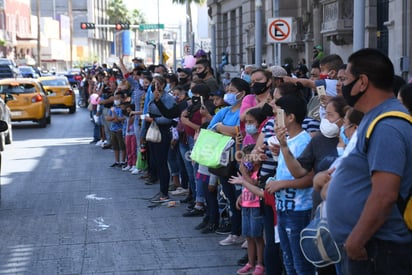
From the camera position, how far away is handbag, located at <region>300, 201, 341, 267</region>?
462 centimetres

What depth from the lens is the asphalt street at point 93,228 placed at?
809cm

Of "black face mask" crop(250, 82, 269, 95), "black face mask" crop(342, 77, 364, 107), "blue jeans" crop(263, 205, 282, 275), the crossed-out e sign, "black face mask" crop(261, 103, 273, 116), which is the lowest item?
"blue jeans" crop(263, 205, 282, 275)

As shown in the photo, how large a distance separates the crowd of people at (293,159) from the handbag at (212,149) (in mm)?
98

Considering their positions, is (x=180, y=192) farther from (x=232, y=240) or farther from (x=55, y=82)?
(x=55, y=82)

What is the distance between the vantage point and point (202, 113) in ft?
32.6

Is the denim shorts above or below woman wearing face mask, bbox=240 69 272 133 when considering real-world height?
below

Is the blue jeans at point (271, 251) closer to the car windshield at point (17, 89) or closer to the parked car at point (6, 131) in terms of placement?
the parked car at point (6, 131)

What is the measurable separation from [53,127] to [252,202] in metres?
20.4

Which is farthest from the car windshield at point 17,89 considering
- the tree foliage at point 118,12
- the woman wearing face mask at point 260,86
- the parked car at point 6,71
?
the tree foliage at point 118,12

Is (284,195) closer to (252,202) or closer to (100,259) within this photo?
(252,202)

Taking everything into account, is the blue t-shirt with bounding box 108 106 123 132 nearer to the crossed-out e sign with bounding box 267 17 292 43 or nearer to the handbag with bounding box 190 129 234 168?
the crossed-out e sign with bounding box 267 17 292 43

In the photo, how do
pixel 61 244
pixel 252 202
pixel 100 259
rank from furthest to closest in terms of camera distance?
pixel 61 244
pixel 100 259
pixel 252 202

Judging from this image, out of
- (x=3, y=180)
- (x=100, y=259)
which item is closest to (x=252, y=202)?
(x=100, y=259)

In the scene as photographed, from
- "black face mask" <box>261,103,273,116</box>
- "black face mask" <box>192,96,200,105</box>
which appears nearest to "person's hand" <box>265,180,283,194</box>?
"black face mask" <box>261,103,273,116</box>
